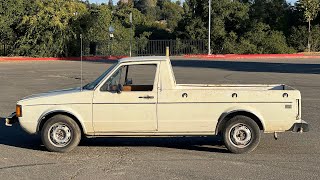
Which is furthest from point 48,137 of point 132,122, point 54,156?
point 132,122

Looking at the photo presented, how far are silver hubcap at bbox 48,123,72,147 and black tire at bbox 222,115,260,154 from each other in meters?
2.59

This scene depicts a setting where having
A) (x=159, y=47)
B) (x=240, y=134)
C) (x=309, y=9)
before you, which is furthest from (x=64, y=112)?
(x=309, y=9)

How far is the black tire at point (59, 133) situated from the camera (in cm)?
843

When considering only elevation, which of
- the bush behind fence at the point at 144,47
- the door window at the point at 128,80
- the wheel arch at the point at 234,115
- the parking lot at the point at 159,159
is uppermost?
the bush behind fence at the point at 144,47

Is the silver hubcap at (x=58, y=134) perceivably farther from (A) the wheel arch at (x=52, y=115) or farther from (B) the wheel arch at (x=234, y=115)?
(B) the wheel arch at (x=234, y=115)

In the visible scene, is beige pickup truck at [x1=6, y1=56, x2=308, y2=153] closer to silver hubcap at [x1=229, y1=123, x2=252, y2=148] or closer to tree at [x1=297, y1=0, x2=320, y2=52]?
silver hubcap at [x1=229, y1=123, x2=252, y2=148]

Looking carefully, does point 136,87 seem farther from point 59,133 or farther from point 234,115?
point 234,115

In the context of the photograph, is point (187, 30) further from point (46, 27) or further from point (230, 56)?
point (46, 27)

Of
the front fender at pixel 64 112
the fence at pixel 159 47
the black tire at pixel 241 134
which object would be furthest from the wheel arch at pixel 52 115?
the fence at pixel 159 47

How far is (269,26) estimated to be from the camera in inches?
2039

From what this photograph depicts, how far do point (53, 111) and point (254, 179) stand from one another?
3.53 m

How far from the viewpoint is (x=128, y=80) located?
29.0ft

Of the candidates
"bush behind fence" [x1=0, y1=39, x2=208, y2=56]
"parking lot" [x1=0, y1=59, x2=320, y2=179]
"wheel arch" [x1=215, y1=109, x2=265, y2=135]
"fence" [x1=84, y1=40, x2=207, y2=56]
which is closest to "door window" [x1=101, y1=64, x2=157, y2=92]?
"parking lot" [x1=0, y1=59, x2=320, y2=179]

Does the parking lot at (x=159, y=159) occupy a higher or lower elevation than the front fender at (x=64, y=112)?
lower
